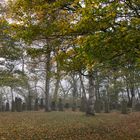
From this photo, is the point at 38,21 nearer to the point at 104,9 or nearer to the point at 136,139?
the point at 104,9

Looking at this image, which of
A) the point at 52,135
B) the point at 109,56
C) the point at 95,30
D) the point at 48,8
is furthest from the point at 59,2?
the point at 52,135

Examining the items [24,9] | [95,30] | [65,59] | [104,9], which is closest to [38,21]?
[24,9]

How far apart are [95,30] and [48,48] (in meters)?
3.81

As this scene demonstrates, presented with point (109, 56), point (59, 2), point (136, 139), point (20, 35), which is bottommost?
point (136, 139)

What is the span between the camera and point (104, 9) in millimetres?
11203

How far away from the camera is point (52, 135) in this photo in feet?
47.9

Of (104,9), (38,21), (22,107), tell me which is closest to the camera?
(104,9)

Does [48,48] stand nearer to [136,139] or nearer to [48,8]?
[48,8]

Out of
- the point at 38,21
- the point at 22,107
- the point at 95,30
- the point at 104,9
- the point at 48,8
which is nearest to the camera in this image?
the point at 104,9

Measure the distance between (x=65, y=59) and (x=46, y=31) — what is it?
2.65 m

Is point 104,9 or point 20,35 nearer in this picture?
point 104,9

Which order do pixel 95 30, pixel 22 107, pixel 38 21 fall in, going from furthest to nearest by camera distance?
pixel 22 107, pixel 38 21, pixel 95 30

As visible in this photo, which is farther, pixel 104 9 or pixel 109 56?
pixel 109 56

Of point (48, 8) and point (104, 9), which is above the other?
point (48, 8)
